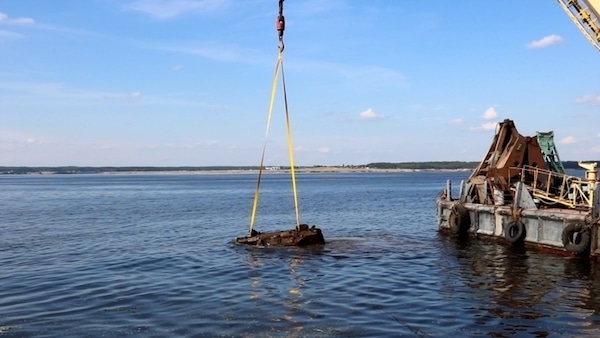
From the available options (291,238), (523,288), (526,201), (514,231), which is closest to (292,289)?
(523,288)

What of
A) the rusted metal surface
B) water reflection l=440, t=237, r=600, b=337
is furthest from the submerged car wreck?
the rusted metal surface

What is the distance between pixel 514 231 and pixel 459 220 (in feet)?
15.6

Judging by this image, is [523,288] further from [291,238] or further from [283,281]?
[291,238]

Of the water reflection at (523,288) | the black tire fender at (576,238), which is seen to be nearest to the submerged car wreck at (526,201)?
the black tire fender at (576,238)

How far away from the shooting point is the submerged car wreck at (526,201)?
73.3 ft

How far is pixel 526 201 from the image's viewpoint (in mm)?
25719

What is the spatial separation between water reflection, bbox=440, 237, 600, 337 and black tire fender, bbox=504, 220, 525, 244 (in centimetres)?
48

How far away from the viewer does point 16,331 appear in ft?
42.8

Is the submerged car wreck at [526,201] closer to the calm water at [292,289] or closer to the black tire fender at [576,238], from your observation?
the black tire fender at [576,238]

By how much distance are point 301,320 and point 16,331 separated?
21.4ft

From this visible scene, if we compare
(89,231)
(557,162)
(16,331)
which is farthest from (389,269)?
(89,231)

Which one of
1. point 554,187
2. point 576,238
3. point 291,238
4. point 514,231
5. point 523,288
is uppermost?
point 554,187

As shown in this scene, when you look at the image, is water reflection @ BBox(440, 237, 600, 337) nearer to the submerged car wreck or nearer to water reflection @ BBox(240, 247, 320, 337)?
the submerged car wreck

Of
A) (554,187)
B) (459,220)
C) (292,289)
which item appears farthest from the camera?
(459,220)
